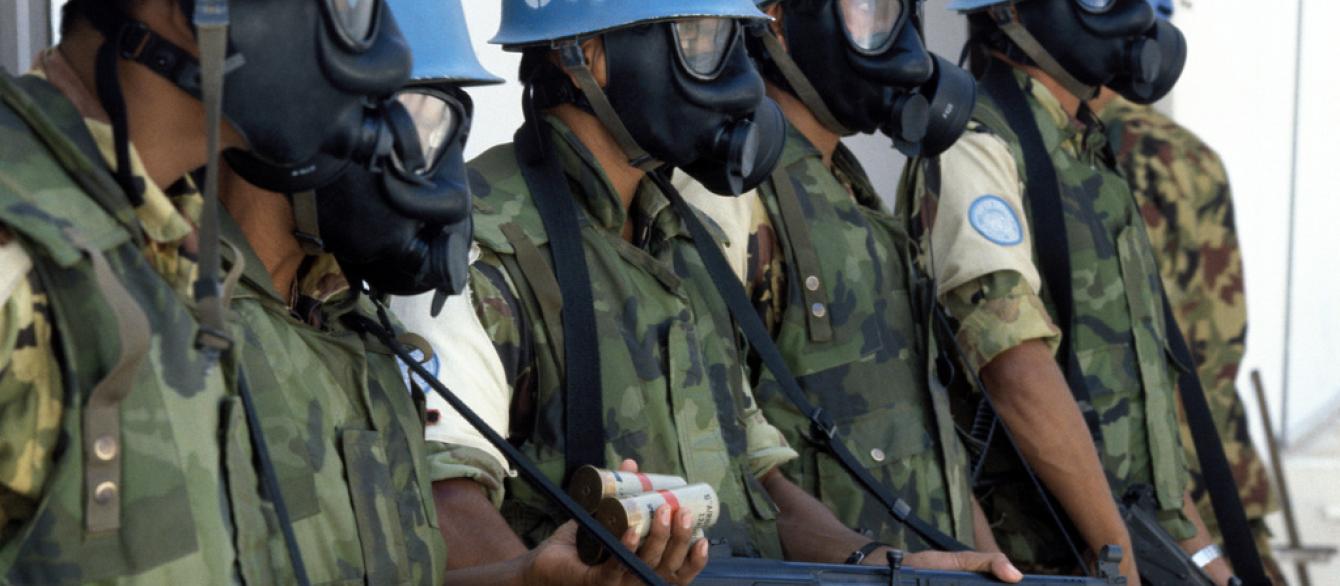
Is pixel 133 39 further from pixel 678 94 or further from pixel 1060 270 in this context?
pixel 1060 270

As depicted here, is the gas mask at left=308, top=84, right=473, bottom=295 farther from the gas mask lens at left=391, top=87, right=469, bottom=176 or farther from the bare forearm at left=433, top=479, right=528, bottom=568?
→ the bare forearm at left=433, top=479, right=528, bottom=568

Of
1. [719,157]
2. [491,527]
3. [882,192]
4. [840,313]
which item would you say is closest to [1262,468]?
[882,192]

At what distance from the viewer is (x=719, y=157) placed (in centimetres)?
299

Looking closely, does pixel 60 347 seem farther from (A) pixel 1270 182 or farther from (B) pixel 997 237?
(A) pixel 1270 182

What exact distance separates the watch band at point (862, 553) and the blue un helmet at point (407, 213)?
94cm

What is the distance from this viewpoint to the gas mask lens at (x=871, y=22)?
11.8ft

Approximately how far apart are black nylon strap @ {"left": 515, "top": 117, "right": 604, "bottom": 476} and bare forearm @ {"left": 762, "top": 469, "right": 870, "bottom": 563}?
0.51m

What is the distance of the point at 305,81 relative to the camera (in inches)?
75.0

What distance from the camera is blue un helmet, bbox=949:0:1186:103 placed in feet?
13.7

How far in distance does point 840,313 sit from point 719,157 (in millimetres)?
514

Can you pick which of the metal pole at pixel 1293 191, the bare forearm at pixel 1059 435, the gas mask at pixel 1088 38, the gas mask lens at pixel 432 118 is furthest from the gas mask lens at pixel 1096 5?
the metal pole at pixel 1293 191

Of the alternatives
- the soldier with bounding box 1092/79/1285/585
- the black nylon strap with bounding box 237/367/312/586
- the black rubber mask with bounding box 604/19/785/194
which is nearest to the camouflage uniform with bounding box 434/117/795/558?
the black rubber mask with bounding box 604/19/785/194

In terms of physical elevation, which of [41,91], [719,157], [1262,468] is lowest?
[1262,468]

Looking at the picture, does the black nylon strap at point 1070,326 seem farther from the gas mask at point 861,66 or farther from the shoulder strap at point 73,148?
the shoulder strap at point 73,148
